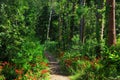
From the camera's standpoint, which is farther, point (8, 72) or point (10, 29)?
point (10, 29)

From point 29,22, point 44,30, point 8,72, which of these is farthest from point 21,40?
point 44,30

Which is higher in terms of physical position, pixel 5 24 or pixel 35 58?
pixel 5 24

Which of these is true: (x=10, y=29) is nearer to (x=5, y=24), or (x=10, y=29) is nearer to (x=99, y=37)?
(x=5, y=24)

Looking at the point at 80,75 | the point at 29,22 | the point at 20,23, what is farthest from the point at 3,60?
the point at 29,22

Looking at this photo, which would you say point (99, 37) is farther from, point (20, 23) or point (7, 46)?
point (7, 46)

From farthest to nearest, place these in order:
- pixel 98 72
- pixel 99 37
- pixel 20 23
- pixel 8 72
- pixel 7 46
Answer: pixel 99 37
pixel 20 23
pixel 7 46
pixel 8 72
pixel 98 72

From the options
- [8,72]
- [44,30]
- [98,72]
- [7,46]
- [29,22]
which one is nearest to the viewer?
[98,72]

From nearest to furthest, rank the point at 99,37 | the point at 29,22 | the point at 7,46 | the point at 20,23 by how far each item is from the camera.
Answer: the point at 7,46 → the point at 20,23 → the point at 99,37 → the point at 29,22

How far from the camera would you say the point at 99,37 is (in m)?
19.5

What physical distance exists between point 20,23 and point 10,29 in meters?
1.59

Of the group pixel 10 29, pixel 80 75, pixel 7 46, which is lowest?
pixel 80 75

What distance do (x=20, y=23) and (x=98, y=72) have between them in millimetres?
6699

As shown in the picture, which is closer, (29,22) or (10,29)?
(10,29)

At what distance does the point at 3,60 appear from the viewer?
51.6 feet
